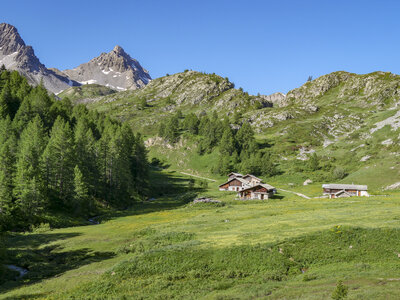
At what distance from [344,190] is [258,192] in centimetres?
2695

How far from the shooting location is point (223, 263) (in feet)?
98.3

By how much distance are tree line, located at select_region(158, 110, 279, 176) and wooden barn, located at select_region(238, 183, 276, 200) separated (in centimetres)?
3535

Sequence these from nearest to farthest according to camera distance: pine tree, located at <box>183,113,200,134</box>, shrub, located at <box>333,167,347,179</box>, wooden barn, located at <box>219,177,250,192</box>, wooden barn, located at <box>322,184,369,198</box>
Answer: wooden barn, located at <box>322,184,369,198</box>
wooden barn, located at <box>219,177,250,192</box>
shrub, located at <box>333,167,347,179</box>
pine tree, located at <box>183,113,200,134</box>

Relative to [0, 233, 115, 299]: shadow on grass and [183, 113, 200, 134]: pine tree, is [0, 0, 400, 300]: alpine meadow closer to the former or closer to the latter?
[0, 233, 115, 299]: shadow on grass

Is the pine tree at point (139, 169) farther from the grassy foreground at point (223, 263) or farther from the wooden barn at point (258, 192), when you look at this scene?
the grassy foreground at point (223, 263)

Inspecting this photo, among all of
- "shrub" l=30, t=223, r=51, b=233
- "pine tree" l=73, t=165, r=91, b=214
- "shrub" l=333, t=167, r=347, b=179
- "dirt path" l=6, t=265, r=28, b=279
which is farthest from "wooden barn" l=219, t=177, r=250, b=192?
"dirt path" l=6, t=265, r=28, b=279

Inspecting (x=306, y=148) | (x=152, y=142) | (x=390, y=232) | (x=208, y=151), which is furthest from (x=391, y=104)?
(x=390, y=232)

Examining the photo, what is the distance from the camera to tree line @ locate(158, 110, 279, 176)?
5182 inches

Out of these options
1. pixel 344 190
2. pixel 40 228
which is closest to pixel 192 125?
pixel 344 190

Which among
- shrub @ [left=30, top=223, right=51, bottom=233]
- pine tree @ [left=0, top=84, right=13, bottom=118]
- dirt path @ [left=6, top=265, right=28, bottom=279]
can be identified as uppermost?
pine tree @ [left=0, top=84, right=13, bottom=118]

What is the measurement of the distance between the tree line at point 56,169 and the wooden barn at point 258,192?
37.7 metres

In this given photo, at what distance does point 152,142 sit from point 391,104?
162m

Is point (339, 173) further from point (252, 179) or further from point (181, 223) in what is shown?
point (181, 223)

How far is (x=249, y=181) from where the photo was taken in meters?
115
